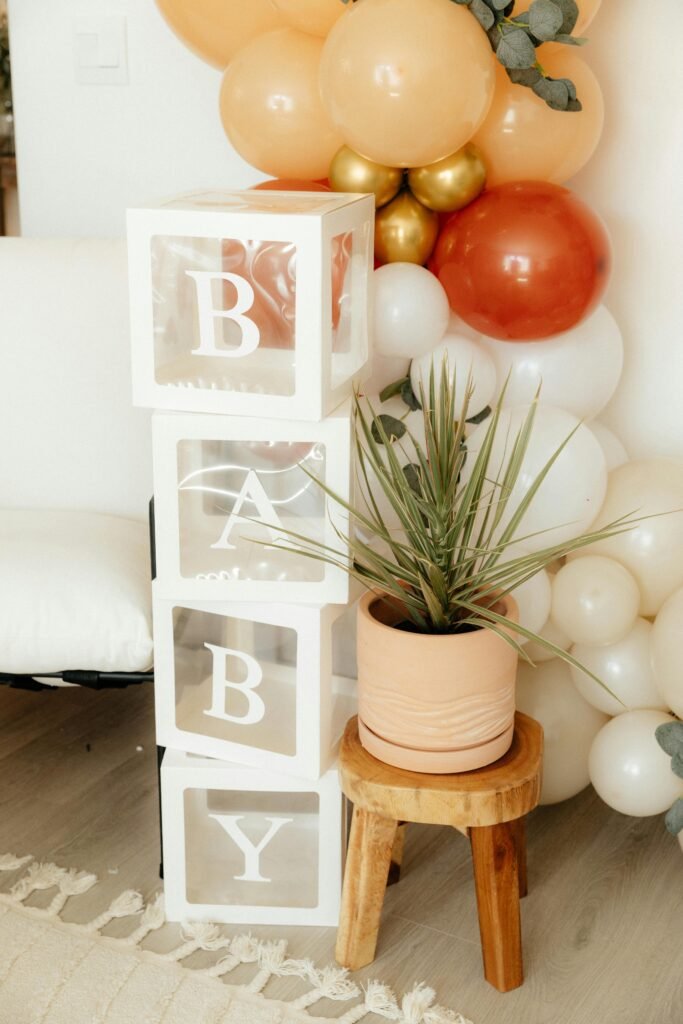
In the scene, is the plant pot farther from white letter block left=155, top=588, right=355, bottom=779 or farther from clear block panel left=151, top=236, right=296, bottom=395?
clear block panel left=151, top=236, right=296, bottom=395

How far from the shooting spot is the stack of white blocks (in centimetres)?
134

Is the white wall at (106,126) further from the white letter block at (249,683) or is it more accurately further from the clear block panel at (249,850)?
the clear block panel at (249,850)

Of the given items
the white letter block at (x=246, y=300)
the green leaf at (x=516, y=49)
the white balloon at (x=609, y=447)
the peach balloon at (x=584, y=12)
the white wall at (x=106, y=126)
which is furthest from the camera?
the white wall at (x=106, y=126)

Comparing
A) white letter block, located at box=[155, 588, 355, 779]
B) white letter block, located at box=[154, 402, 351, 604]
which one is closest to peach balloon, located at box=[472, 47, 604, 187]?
white letter block, located at box=[154, 402, 351, 604]

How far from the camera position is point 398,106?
1.37m

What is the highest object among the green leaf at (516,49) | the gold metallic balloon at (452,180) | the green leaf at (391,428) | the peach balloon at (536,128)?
the green leaf at (516,49)

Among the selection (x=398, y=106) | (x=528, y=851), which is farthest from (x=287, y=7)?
(x=528, y=851)

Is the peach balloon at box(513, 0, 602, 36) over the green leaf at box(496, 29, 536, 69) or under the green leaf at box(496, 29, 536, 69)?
over

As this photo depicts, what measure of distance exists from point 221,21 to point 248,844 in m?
1.18

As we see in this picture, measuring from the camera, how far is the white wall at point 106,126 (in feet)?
6.76

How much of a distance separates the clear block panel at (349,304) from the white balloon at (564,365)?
22 centimetres

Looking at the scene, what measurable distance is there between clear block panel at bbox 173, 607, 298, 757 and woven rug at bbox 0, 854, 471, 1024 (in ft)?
0.89

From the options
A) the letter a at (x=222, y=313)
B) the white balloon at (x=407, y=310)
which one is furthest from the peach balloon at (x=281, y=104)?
the letter a at (x=222, y=313)

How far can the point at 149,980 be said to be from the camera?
56.7 inches
